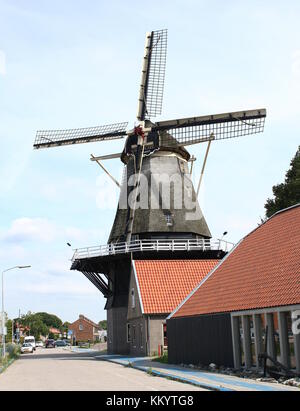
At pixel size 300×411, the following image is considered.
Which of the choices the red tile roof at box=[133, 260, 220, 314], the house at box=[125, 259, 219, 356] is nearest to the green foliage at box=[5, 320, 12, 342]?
the house at box=[125, 259, 219, 356]

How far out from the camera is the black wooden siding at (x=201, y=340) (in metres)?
22.1

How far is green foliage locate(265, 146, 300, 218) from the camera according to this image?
1618 inches

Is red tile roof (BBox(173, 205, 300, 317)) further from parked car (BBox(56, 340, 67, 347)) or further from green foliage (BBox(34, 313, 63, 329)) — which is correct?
green foliage (BBox(34, 313, 63, 329))

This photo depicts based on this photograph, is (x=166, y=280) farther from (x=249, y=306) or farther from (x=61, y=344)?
(x=61, y=344)

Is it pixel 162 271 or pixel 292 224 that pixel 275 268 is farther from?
pixel 162 271

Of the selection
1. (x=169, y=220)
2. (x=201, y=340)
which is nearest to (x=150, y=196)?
(x=169, y=220)

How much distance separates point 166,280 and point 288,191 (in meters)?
11.6

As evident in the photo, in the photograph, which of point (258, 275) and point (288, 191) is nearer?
point (258, 275)

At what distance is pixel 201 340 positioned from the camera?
24422mm

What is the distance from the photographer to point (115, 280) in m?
42.6
